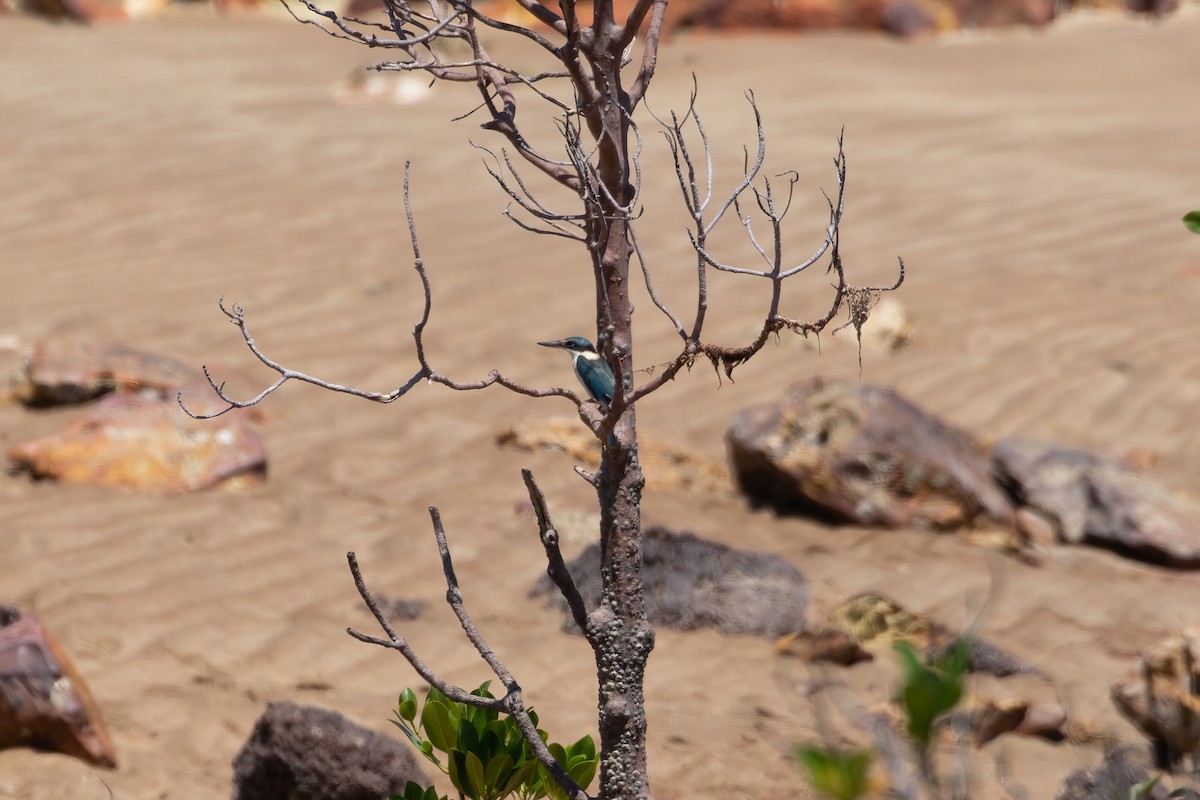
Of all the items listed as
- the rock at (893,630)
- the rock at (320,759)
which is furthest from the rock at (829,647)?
the rock at (320,759)

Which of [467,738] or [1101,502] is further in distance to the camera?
[1101,502]

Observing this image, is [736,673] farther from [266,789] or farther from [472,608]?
[266,789]

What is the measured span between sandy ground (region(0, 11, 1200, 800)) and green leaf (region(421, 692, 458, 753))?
0.95 metres

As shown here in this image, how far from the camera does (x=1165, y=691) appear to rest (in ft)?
10.9

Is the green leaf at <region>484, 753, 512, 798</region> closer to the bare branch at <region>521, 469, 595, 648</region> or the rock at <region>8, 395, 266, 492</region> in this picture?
the bare branch at <region>521, 469, 595, 648</region>

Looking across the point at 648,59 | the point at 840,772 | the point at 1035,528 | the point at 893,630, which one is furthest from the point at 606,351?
the point at 1035,528

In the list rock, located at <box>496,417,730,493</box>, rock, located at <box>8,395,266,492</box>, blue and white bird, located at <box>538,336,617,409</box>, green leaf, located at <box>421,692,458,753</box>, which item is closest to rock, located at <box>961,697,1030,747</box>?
blue and white bird, located at <box>538,336,617,409</box>

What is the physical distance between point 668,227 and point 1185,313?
3.12 meters

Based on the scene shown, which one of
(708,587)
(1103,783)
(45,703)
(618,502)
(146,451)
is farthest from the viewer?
(146,451)

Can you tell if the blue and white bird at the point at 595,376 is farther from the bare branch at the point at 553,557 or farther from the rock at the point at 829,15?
the rock at the point at 829,15

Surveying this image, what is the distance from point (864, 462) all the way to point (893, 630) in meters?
0.99

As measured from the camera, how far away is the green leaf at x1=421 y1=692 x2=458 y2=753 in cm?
243

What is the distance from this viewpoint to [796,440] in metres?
4.94

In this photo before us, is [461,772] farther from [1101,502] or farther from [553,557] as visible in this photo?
[1101,502]
